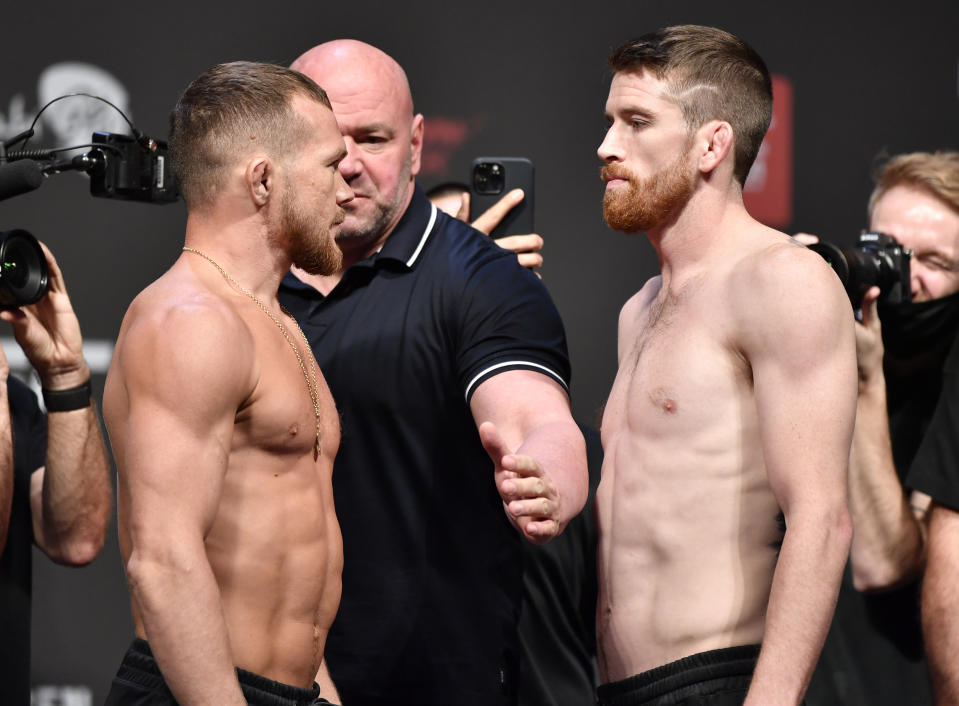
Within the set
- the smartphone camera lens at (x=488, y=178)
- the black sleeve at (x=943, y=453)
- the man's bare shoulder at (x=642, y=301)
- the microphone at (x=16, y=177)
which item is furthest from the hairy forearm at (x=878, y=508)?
the microphone at (x=16, y=177)

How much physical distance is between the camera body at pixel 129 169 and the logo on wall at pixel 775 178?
183 centimetres

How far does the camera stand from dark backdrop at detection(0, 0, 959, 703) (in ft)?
10.7

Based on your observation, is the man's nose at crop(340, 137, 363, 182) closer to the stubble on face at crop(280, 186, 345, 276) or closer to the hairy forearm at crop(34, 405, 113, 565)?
the stubble on face at crop(280, 186, 345, 276)

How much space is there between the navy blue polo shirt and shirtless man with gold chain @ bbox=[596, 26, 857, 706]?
341 mm

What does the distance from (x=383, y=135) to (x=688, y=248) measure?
685mm

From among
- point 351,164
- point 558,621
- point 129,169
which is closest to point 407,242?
point 351,164

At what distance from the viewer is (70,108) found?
322cm

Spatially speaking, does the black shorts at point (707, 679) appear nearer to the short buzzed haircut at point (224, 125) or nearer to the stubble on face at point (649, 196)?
the stubble on face at point (649, 196)

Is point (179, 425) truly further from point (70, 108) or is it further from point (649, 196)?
point (70, 108)

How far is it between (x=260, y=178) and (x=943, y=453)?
1394 millimetres

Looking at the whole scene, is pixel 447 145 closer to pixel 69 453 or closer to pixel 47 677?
pixel 69 453

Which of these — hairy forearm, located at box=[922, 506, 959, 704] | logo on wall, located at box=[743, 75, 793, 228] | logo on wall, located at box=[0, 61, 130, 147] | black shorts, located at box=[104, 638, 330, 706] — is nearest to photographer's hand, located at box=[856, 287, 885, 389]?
hairy forearm, located at box=[922, 506, 959, 704]

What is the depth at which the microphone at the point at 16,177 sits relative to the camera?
1.91 meters

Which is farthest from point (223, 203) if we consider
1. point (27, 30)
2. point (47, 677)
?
point (47, 677)
